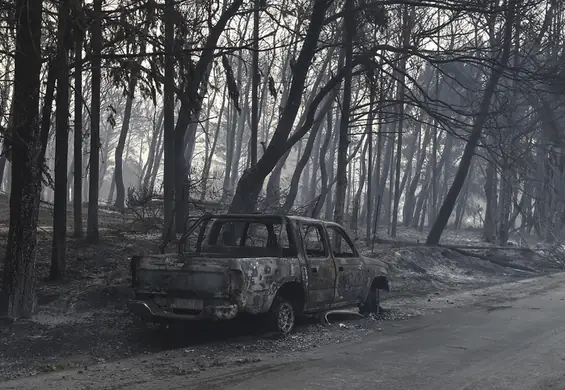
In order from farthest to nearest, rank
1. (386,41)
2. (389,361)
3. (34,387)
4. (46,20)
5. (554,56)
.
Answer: (554,56) → (386,41) → (46,20) → (389,361) → (34,387)

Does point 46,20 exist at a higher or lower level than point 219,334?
higher

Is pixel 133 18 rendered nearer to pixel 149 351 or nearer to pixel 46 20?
pixel 46 20

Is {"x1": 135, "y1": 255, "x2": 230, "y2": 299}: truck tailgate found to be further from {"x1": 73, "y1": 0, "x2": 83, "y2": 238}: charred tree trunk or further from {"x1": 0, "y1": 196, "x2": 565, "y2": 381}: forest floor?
{"x1": 73, "y1": 0, "x2": 83, "y2": 238}: charred tree trunk

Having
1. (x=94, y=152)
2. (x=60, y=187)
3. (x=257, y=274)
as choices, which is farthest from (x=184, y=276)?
(x=94, y=152)

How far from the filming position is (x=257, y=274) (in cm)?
888

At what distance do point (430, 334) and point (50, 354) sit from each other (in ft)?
17.3

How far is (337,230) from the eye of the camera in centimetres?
1141

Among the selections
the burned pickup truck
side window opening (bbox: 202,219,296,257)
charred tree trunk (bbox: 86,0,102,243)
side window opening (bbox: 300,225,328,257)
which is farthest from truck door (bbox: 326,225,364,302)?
charred tree trunk (bbox: 86,0,102,243)

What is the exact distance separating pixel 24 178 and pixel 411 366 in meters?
5.52

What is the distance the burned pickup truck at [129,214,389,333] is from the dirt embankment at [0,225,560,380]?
419 millimetres

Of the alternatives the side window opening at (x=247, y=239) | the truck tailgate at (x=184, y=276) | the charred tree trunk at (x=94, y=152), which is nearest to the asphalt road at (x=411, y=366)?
the truck tailgate at (x=184, y=276)

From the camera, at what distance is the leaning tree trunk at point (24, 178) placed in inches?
354

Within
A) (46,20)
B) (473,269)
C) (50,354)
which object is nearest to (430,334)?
(50,354)

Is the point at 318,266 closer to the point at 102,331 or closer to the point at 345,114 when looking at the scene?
the point at 102,331
